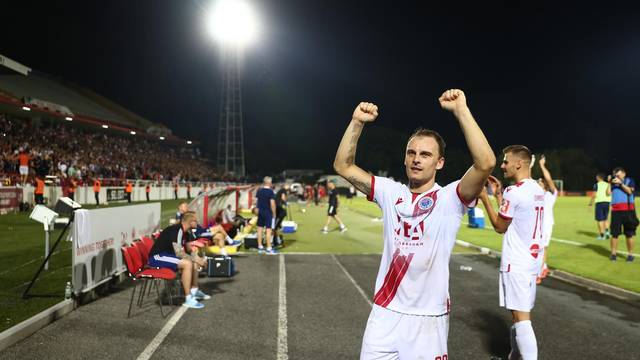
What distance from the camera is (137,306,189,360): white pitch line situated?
495cm

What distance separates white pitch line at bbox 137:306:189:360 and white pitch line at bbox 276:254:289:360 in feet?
4.86

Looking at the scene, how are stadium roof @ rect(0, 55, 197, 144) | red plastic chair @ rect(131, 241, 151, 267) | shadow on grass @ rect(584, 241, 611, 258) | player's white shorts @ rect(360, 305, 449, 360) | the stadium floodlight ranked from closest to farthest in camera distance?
player's white shorts @ rect(360, 305, 449, 360), red plastic chair @ rect(131, 241, 151, 267), shadow on grass @ rect(584, 241, 611, 258), stadium roof @ rect(0, 55, 197, 144), the stadium floodlight

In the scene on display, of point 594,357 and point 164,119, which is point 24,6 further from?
point 594,357

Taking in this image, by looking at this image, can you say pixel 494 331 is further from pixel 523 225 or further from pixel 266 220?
pixel 266 220

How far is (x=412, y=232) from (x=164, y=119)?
86.0 metres

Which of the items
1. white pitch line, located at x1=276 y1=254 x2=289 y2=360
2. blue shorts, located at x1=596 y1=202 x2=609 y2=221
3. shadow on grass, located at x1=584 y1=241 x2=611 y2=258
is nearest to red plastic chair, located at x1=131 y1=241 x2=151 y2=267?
white pitch line, located at x1=276 y1=254 x2=289 y2=360

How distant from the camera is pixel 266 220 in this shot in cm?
1281

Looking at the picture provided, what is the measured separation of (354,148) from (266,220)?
1016 cm

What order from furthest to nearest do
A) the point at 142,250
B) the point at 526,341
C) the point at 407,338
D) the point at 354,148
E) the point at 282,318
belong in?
the point at 142,250, the point at 282,318, the point at 526,341, the point at 354,148, the point at 407,338

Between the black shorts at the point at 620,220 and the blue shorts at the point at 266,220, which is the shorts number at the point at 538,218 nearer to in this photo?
the black shorts at the point at 620,220

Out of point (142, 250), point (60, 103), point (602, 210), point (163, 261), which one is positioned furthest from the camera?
point (60, 103)

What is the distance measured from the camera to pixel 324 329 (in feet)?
19.4

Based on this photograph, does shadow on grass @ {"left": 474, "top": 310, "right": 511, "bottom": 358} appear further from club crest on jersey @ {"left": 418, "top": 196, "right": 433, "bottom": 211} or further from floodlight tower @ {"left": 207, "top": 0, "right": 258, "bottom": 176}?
floodlight tower @ {"left": 207, "top": 0, "right": 258, "bottom": 176}

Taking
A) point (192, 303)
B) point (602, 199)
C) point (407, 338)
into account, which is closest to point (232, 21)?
point (602, 199)
